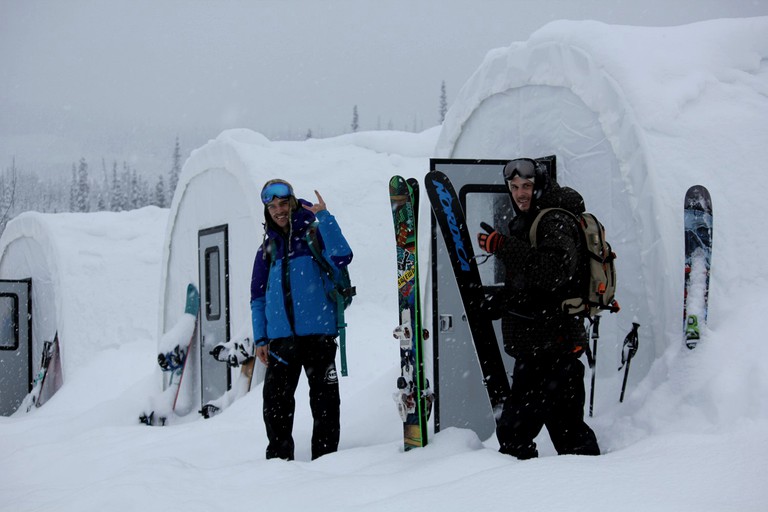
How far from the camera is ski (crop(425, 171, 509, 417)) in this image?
4.47m

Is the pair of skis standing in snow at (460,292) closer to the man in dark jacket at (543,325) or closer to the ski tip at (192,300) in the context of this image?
the man in dark jacket at (543,325)

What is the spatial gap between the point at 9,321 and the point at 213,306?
708cm

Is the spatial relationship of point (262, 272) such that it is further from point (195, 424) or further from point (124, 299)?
point (124, 299)

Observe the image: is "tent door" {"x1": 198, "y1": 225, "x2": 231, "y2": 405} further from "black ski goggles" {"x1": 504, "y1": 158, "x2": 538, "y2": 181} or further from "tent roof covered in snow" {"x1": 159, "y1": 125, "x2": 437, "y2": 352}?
"black ski goggles" {"x1": 504, "y1": 158, "x2": 538, "y2": 181}

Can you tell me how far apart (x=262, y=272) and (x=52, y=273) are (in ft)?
32.4

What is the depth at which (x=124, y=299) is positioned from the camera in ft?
48.4

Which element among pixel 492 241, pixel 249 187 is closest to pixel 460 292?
pixel 492 241

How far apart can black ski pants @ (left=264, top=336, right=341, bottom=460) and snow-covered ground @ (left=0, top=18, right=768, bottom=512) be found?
0.56ft

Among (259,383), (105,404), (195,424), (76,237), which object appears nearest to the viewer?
(195,424)

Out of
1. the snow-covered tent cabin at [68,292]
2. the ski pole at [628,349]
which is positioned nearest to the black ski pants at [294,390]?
the ski pole at [628,349]

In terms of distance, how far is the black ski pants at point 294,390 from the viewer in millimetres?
4723

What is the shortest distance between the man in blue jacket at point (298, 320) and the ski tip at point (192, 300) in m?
5.71

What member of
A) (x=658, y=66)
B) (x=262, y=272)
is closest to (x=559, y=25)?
(x=658, y=66)

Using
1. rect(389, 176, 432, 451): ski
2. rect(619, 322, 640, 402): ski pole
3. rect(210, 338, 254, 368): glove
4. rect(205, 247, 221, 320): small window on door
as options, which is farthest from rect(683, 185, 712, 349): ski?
rect(205, 247, 221, 320): small window on door
